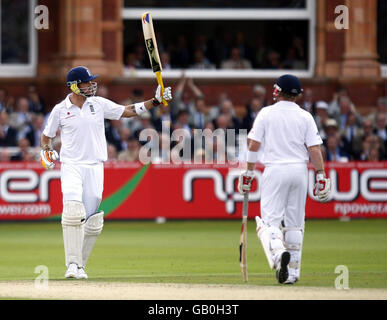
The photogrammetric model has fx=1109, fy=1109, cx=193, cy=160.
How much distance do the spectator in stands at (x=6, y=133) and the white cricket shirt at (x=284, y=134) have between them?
30.9 feet

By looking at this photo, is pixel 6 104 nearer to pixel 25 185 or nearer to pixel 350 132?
pixel 25 185

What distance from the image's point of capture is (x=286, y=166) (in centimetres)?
1078

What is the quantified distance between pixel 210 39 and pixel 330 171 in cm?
568

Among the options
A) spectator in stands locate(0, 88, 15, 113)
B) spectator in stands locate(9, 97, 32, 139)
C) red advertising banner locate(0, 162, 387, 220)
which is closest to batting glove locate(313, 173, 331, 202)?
red advertising banner locate(0, 162, 387, 220)

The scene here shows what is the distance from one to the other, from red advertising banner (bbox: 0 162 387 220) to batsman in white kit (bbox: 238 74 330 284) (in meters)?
7.58

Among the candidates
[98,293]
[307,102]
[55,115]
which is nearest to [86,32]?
[307,102]

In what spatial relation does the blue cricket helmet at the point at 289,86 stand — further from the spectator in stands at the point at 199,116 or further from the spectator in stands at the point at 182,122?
the spectator in stands at the point at 199,116

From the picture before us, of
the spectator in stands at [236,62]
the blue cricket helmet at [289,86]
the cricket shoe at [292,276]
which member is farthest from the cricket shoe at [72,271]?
the spectator in stands at [236,62]

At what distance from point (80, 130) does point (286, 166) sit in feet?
7.31

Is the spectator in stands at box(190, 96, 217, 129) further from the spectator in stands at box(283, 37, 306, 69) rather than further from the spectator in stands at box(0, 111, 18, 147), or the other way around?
the spectator in stands at box(283, 37, 306, 69)

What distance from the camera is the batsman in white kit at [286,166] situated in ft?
35.3

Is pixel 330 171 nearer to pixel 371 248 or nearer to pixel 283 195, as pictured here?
pixel 371 248

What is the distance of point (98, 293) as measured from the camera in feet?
32.8

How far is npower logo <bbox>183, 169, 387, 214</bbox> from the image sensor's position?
18.7 m
